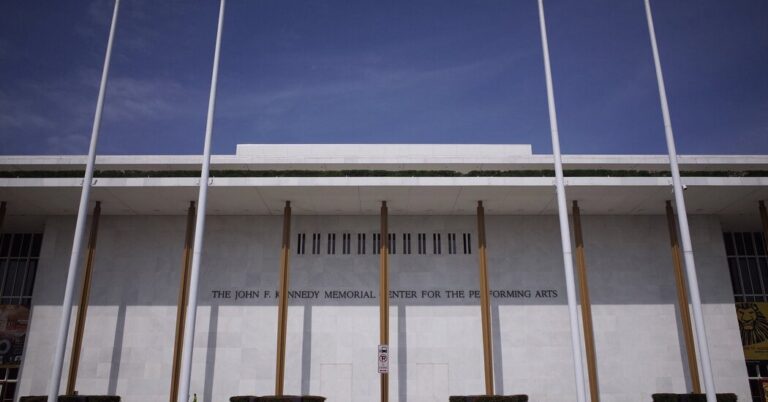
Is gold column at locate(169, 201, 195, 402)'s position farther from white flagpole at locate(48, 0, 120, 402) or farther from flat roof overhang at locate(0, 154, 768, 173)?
white flagpole at locate(48, 0, 120, 402)

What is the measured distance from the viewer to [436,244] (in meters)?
28.7

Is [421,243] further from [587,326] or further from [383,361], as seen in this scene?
[587,326]

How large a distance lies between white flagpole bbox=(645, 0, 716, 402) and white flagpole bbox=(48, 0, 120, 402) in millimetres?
18891

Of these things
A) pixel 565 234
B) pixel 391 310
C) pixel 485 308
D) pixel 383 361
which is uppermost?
pixel 565 234

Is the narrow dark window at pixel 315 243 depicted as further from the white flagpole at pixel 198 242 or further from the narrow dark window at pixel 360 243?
the white flagpole at pixel 198 242

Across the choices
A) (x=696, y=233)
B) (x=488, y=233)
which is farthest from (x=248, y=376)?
(x=696, y=233)

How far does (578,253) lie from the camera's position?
84.5 ft

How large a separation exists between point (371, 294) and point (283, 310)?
5110mm

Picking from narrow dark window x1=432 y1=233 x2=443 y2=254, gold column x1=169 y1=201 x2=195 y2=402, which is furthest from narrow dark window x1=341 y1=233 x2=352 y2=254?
gold column x1=169 y1=201 x2=195 y2=402

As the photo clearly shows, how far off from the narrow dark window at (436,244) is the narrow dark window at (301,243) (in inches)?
264

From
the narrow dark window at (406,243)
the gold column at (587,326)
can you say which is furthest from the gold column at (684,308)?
the narrow dark window at (406,243)

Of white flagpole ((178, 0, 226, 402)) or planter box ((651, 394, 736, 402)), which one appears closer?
white flagpole ((178, 0, 226, 402))

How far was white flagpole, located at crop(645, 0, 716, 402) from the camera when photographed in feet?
53.2

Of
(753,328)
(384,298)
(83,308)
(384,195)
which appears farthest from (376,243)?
(753,328)
